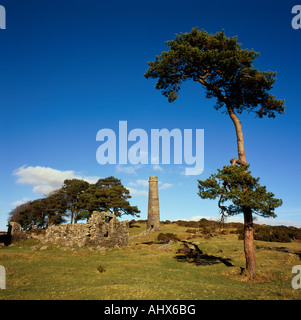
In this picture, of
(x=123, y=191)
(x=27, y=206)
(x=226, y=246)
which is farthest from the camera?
(x=27, y=206)

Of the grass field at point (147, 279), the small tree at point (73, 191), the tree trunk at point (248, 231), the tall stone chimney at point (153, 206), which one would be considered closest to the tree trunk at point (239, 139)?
the tree trunk at point (248, 231)

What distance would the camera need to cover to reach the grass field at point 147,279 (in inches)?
305

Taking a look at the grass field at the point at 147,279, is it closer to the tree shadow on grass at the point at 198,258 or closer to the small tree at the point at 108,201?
the tree shadow on grass at the point at 198,258

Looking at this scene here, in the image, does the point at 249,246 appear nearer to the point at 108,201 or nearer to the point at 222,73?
the point at 222,73

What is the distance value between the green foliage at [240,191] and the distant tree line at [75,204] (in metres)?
29.8

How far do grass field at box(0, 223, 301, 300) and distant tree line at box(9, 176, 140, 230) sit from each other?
65.9 ft

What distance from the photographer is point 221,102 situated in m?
16.3

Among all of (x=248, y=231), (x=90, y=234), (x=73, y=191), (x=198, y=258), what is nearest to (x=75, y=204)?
(x=73, y=191)

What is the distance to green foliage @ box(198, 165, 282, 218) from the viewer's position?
11164mm

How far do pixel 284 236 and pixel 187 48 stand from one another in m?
25.5
